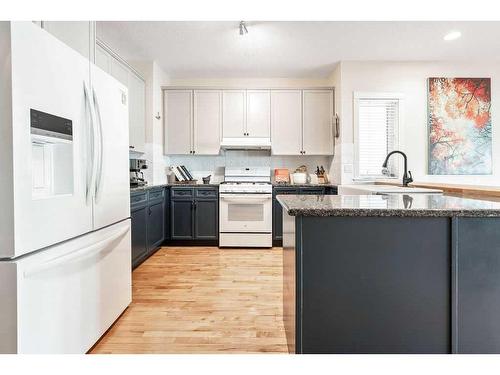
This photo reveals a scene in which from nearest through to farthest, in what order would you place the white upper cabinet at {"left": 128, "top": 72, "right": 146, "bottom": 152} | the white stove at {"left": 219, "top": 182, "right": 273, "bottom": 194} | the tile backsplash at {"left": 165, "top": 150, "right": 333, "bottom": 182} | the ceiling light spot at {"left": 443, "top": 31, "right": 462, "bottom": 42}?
the ceiling light spot at {"left": 443, "top": 31, "right": 462, "bottom": 42} → the white upper cabinet at {"left": 128, "top": 72, "right": 146, "bottom": 152} → the white stove at {"left": 219, "top": 182, "right": 273, "bottom": 194} → the tile backsplash at {"left": 165, "top": 150, "right": 333, "bottom": 182}

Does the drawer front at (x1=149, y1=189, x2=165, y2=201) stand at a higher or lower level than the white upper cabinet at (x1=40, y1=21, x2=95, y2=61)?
lower

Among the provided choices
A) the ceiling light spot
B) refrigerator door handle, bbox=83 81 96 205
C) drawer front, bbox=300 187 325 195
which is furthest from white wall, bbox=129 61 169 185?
the ceiling light spot

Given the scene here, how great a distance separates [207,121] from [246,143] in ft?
2.28

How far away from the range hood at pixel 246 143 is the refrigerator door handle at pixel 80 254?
286 cm

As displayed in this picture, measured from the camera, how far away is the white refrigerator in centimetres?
121

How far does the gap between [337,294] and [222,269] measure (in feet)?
7.62

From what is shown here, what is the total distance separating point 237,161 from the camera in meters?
5.28

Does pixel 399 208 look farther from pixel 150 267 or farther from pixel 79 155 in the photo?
pixel 150 267

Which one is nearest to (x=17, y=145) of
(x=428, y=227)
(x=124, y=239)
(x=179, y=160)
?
(x=124, y=239)

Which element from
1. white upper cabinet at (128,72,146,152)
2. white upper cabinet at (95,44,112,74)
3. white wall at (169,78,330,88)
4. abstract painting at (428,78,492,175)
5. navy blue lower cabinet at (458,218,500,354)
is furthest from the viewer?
white wall at (169,78,330,88)

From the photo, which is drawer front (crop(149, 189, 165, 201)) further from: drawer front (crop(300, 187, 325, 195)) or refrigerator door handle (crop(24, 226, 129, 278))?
drawer front (crop(300, 187, 325, 195))

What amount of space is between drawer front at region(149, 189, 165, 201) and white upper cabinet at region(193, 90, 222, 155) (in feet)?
2.99

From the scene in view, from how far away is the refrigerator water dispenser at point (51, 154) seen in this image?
1.37m

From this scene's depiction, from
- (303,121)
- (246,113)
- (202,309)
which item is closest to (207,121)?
(246,113)
